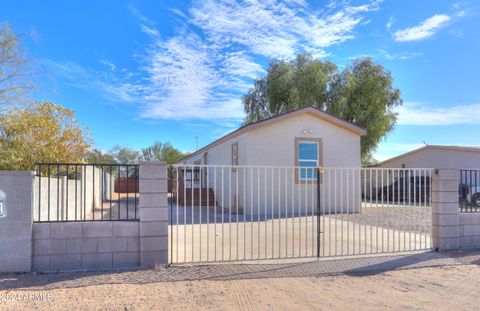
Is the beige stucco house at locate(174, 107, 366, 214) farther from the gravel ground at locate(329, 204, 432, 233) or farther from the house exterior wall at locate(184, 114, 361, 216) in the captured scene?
the gravel ground at locate(329, 204, 432, 233)

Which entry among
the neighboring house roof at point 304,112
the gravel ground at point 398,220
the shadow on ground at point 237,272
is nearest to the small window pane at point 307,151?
the neighboring house roof at point 304,112

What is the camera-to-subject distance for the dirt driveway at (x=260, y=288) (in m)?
4.39

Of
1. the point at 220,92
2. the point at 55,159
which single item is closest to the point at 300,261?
the point at 55,159

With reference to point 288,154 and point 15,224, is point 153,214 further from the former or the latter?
point 288,154

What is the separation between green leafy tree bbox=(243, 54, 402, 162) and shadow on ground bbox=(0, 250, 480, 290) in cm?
1660

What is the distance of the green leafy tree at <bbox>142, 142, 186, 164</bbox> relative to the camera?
143 feet

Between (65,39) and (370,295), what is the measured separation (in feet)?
38.4

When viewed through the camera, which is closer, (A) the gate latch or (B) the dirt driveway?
(B) the dirt driveway

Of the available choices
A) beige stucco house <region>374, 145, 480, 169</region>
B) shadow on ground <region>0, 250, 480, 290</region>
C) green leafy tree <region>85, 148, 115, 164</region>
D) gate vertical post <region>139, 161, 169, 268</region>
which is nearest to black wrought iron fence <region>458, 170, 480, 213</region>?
shadow on ground <region>0, 250, 480, 290</region>

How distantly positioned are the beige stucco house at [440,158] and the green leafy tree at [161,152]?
2542 centimetres

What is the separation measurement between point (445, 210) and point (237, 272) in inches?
185

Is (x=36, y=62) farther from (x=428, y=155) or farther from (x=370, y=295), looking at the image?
(x=428, y=155)

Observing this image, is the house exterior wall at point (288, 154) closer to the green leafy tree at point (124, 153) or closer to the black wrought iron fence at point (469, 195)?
the black wrought iron fence at point (469, 195)

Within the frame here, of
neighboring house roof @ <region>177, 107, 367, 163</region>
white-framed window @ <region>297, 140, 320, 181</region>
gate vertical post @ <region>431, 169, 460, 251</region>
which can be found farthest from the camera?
white-framed window @ <region>297, 140, 320, 181</region>
